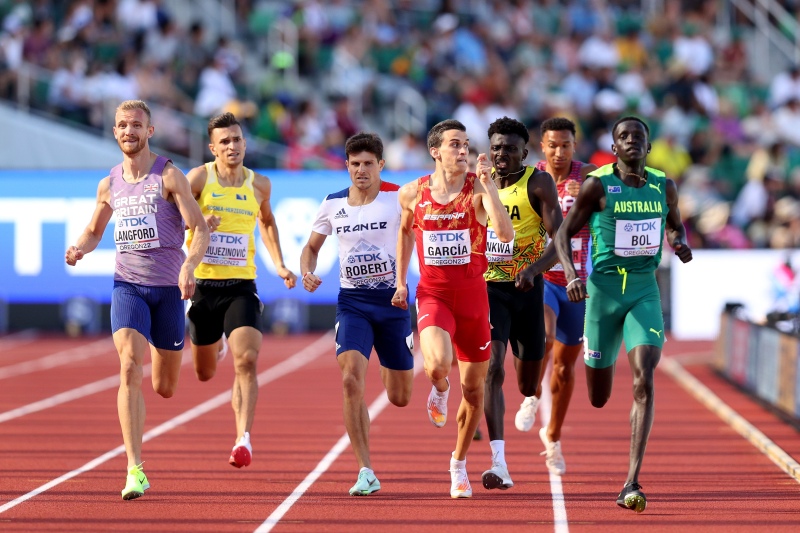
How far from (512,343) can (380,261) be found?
1.14 meters

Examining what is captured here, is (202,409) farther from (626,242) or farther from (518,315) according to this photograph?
(626,242)

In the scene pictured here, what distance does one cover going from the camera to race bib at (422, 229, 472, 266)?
841 cm

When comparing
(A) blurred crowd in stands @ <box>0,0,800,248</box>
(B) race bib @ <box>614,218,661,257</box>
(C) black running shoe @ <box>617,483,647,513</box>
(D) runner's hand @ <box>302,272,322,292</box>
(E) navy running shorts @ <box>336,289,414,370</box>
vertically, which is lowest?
(C) black running shoe @ <box>617,483,647,513</box>

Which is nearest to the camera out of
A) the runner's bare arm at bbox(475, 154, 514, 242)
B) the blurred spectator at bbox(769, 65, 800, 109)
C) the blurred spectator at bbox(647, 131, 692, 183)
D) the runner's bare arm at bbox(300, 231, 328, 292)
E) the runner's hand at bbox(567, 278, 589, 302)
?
the runner's hand at bbox(567, 278, 589, 302)

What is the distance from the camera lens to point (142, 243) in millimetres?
8750

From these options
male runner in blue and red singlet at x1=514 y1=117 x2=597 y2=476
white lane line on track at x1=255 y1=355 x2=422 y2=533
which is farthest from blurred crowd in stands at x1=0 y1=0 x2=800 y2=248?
male runner in blue and red singlet at x1=514 y1=117 x2=597 y2=476

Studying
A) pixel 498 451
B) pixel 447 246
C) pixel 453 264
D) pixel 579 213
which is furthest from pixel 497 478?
pixel 579 213

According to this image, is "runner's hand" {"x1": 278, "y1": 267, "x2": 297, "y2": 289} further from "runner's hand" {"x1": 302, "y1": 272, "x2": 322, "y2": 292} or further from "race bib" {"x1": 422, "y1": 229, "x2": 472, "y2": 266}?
"race bib" {"x1": 422, "y1": 229, "x2": 472, "y2": 266}

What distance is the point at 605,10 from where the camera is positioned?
2855 cm

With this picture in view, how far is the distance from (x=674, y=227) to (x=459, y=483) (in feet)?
6.32

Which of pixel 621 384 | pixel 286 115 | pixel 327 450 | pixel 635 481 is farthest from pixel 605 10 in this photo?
pixel 635 481

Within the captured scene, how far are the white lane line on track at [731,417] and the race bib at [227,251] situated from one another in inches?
149

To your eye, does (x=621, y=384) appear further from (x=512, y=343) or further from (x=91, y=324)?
(x=91, y=324)

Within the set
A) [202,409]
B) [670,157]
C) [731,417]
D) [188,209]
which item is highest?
[670,157]
